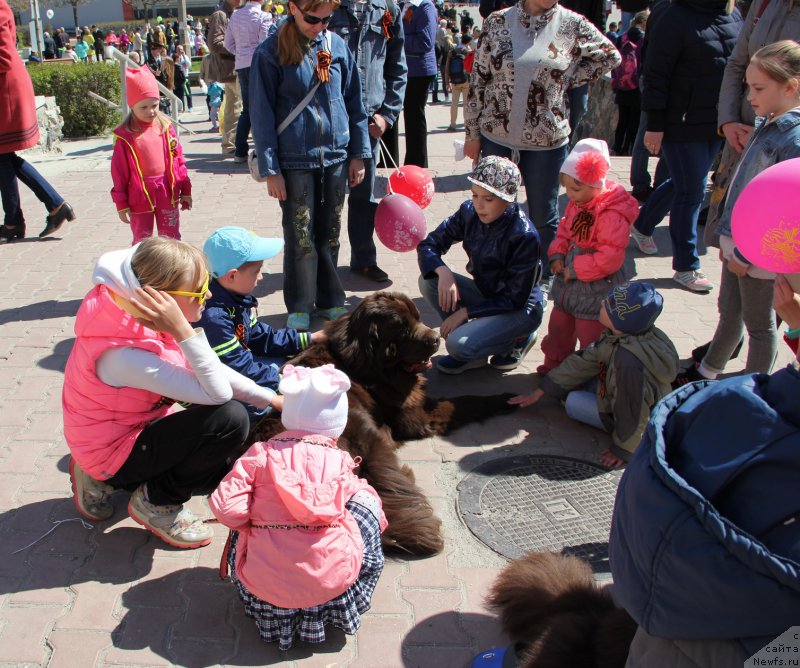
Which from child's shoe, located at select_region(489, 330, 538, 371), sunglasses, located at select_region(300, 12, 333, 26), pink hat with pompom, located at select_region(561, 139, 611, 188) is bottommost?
child's shoe, located at select_region(489, 330, 538, 371)

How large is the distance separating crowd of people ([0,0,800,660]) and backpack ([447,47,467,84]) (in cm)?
758

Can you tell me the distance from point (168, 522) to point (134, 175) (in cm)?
289

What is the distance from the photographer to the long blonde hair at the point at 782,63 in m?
3.62


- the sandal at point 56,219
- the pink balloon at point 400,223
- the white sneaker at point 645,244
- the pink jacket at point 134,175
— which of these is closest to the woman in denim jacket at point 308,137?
the pink balloon at point 400,223

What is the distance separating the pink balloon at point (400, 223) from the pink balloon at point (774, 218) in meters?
3.04

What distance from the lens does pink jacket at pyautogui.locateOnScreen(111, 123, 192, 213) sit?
17.0ft

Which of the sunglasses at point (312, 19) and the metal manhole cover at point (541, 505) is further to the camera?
the sunglasses at point (312, 19)

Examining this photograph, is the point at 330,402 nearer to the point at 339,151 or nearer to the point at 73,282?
the point at 339,151

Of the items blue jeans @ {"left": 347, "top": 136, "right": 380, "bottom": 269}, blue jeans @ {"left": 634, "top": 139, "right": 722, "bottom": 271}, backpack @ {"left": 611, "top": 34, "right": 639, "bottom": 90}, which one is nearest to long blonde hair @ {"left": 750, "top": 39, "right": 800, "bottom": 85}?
blue jeans @ {"left": 634, "top": 139, "right": 722, "bottom": 271}

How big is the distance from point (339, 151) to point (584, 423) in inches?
93.1

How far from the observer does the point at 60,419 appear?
4.19m

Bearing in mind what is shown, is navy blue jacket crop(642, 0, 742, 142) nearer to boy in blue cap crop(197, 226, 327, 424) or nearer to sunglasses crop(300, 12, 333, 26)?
sunglasses crop(300, 12, 333, 26)

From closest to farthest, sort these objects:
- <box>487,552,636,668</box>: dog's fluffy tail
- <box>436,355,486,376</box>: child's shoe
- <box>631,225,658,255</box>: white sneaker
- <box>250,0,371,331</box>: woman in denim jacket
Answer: <box>487,552,636,668</box>: dog's fluffy tail → <box>250,0,371,331</box>: woman in denim jacket → <box>436,355,486,376</box>: child's shoe → <box>631,225,658,255</box>: white sneaker

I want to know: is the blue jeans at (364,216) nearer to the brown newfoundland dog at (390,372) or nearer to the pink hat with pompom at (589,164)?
the pink hat with pompom at (589,164)
